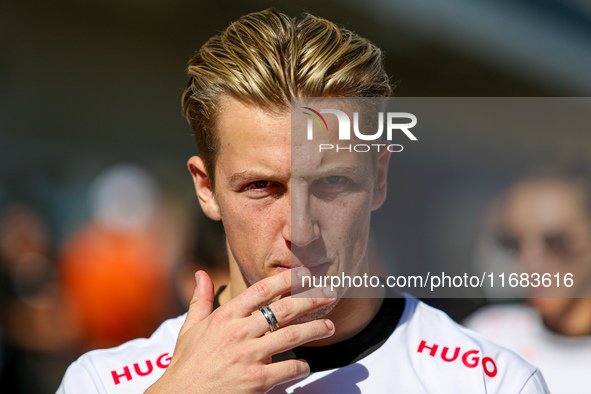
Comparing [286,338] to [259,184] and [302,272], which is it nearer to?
[302,272]

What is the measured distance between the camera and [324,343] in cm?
153

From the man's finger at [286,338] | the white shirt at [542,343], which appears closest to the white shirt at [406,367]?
the man's finger at [286,338]

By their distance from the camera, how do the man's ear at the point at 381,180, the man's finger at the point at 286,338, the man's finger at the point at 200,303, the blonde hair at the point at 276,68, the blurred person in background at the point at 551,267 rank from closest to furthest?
1. the man's finger at the point at 286,338
2. the man's finger at the point at 200,303
3. the blonde hair at the point at 276,68
4. the man's ear at the point at 381,180
5. the blurred person in background at the point at 551,267

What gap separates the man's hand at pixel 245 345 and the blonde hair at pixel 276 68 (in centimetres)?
45

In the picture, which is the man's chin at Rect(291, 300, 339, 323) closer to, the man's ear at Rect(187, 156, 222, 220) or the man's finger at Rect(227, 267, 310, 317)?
the man's finger at Rect(227, 267, 310, 317)

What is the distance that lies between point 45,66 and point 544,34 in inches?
150

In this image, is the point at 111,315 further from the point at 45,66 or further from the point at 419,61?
the point at 419,61

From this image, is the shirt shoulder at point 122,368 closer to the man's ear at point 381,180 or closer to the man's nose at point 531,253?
the man's ear at point 381,180

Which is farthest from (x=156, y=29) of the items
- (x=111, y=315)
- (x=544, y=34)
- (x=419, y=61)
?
(x=544, y=34)

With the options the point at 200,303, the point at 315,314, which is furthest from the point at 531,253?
the point at 200,303

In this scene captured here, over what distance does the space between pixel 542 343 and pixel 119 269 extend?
99.6 inches

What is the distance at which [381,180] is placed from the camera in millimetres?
1561

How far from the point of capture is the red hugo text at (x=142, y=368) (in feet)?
5.15

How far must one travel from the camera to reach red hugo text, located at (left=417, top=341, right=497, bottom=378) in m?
1.48
